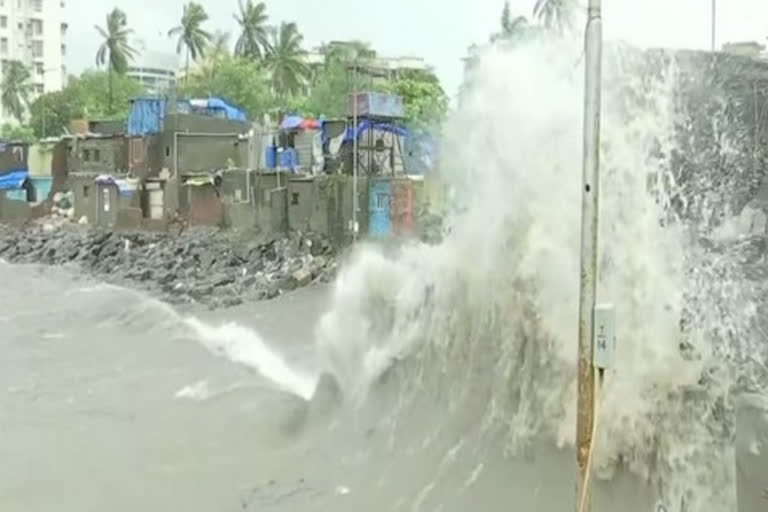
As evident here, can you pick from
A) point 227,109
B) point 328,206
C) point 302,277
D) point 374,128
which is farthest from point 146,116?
point 302,277

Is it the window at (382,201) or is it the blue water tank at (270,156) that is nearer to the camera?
A: the window at (382,201)

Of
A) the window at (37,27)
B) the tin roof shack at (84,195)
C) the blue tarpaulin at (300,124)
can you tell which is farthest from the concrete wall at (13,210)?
the window at (37,27)

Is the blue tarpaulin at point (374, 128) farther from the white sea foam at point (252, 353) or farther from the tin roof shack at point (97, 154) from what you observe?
the tin roof shack at point (97, 154)

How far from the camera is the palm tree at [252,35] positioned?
75.4 meters

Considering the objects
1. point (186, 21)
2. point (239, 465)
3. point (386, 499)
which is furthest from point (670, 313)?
point (186, 21)

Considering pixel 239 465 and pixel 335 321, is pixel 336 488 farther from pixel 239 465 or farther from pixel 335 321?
pixel 335 321

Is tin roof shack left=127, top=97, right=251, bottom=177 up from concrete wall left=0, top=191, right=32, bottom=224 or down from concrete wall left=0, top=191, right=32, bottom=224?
up

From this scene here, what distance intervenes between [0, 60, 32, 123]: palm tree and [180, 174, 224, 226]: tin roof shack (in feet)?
133

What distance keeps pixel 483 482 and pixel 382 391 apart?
9.48ft

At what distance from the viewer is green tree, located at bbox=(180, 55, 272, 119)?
6712 cm

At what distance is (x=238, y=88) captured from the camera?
6744 centimetres

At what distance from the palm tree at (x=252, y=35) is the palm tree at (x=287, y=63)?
2.18 m

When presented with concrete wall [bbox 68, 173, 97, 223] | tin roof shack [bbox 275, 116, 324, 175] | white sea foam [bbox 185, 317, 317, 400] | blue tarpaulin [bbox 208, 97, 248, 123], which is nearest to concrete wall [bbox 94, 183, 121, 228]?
concrete wall [bbox 68, 173, 97, 223]

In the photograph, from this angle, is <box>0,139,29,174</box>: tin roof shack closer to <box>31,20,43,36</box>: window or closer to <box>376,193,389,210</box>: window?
<box>376,193,389,210</box>: window
